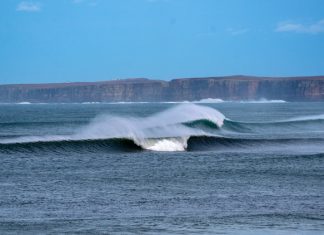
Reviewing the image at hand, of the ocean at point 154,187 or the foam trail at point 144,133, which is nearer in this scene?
the ocean at point 154,187

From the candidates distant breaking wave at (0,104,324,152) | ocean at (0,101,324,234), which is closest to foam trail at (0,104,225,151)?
distant breaking wave at (0,104,324,152)

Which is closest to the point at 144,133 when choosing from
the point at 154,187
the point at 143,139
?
the point at 143,139

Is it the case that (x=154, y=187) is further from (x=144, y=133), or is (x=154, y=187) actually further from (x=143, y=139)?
(x=144, y=133)

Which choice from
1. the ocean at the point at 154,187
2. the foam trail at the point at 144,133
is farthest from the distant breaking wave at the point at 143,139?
the ocean at the point at 154,187

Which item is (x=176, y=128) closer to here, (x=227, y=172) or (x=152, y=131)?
(x=152, y=131)

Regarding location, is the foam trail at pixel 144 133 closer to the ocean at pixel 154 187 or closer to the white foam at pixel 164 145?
the white foam at pixel 164 145

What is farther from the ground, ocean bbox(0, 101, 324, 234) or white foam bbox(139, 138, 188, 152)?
white foam bbox(139, 138, 188, 152)

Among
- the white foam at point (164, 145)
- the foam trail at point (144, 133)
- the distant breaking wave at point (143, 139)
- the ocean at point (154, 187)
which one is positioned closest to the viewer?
the ocean at point (154, 187)

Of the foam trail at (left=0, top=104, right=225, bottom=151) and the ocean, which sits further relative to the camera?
the foam trail at (left=0, top=104, right=225, bottom=151)

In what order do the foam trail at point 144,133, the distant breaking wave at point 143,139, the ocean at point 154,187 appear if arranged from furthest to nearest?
the foam trail at point 144,133 → the distant breaking wave at point 143,139 → the ocean at point 154,187

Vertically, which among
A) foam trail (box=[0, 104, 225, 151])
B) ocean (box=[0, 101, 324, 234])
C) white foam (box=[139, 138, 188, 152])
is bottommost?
ocean (box=[0, 101, 324, 234])

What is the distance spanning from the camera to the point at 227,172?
22891 millimetres

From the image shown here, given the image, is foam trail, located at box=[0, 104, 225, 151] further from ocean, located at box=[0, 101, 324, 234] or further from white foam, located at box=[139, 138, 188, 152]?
ocean, located at box=[0, 101, 324, 234]

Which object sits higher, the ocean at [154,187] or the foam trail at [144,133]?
the foam trail at [144,133]
